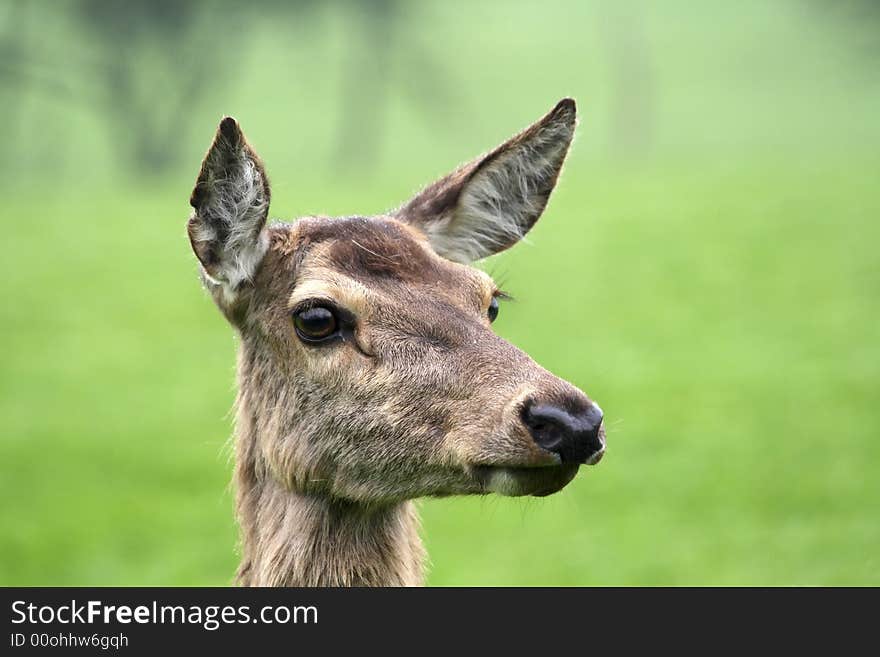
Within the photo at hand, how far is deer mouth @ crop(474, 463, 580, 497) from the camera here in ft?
15.5

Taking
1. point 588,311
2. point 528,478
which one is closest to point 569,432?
point 528,478

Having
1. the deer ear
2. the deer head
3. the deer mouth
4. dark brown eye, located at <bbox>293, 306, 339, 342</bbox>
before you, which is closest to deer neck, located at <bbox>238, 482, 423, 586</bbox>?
the deer head

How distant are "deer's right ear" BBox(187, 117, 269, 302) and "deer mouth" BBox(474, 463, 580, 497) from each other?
160 centimetres

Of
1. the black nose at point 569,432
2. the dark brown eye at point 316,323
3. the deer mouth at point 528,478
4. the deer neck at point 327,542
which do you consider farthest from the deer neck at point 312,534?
the black nose at point 569,432

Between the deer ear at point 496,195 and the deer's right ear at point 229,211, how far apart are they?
0.91m

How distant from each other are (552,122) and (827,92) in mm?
51022

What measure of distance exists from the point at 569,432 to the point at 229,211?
1963 mm

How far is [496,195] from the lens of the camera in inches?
253

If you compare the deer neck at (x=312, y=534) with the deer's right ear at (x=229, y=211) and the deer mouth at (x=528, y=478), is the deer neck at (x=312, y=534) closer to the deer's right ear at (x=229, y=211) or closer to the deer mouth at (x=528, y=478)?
the deer's right ear at (x=229, y=211)

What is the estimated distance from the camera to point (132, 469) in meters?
21.2

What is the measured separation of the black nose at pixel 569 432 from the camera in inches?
181

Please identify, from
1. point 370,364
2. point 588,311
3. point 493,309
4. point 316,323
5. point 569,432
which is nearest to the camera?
point 569,432

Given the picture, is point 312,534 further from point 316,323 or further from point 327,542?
point 316,323

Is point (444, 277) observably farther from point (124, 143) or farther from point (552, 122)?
point (124, 143)
